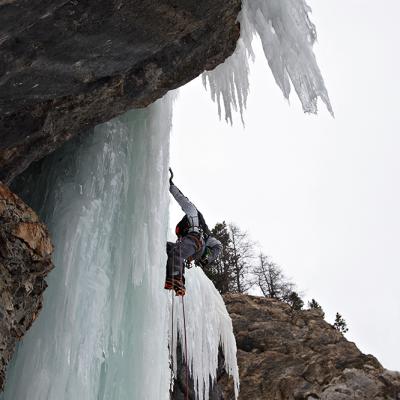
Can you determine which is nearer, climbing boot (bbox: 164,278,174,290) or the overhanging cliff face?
the overhanging cliff face

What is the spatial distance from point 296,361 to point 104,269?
9390 mm

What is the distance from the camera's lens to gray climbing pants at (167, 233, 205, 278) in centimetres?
487

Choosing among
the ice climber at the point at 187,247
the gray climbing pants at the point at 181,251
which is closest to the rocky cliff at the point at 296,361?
the ice climber at the point at 187,247

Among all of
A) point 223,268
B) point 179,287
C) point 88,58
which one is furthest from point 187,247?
point 223,268

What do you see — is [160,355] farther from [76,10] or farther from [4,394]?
[76,10]

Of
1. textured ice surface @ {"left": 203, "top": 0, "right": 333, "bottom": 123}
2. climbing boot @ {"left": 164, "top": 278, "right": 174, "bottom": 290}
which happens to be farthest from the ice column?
textured ice surface @ {"left": 203, "top": 0, "right": 333, "bottom": 123}

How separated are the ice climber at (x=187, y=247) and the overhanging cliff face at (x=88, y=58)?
5.60 ft

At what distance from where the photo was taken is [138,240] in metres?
4.07

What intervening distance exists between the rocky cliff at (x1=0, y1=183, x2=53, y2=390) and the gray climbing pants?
2111 mm

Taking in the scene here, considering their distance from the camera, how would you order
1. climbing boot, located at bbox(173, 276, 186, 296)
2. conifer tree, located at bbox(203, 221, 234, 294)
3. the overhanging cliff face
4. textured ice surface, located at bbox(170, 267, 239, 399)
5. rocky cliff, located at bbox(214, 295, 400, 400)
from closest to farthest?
1. the overhanging cliff face
2. climbing boot, located at bbox(173, 276, 186, 296)
3. textured ice surface, located at bbox(170, 267, 239, 399)
4. rocky cliff, located at bbox(214, 295, 400, 400)
5. conifer tree, located at bbox(203, 221, 234, 294)

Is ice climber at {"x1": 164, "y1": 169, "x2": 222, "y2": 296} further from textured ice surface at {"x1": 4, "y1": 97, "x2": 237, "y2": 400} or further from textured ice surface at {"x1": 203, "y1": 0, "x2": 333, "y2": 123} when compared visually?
textured ice surface at {"x1": 203, "y1": 0, "x2": 333, "y2": 123}

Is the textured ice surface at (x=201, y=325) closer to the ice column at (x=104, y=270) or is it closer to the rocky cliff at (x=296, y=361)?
the ice column at (x=104, y=270)

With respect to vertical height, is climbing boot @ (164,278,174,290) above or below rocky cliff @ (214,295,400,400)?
below

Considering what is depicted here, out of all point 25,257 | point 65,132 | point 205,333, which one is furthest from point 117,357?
point 205,333
